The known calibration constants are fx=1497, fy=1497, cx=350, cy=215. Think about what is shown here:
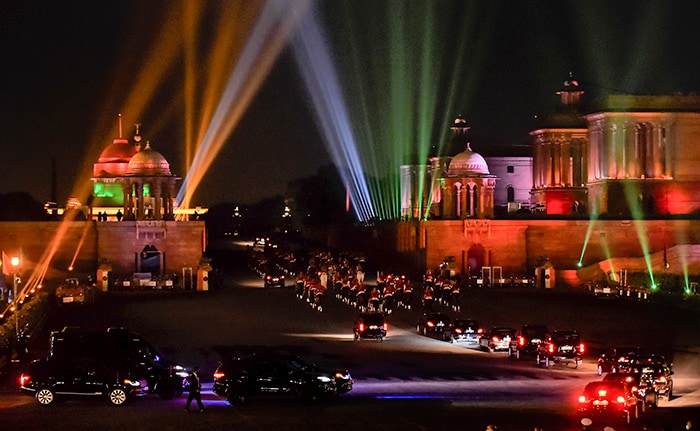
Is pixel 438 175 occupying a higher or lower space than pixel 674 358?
higher

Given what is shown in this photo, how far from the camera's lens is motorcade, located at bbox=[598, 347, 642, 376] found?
40.2 metres

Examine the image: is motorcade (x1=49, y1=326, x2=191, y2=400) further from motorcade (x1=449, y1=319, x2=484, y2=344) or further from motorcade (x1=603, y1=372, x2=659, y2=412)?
motorcade (x1=449, y1=319, x2=484, y2=344)

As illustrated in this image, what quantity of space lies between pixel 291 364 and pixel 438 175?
95.0 metres

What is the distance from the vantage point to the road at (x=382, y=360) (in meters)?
33.3

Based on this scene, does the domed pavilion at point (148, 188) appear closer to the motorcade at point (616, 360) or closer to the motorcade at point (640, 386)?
the motorcade at point (616, 360)

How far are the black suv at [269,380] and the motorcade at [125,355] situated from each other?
4.69 feet

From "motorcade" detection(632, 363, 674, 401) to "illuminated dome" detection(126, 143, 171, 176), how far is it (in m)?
72.3

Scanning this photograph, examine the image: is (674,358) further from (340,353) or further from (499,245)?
(499,245)

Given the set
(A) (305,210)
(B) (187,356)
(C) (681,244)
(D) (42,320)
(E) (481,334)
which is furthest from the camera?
(A) (305,210)

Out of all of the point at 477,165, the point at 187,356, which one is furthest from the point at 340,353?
the point at 477,165

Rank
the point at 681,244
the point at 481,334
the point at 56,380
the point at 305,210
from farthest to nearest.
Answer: the point at 305,210 < the point at 681,244 < the point at 481,334 < the point at 56,380

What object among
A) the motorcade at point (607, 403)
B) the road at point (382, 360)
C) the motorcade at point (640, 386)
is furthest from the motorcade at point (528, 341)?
the motorcade at point (607, 403)

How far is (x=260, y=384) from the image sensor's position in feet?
122

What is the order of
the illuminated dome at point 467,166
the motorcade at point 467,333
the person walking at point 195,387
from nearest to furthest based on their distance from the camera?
the person walking at point 195,387 → the motorcade at point 467,333 → the illuminated dome at point 467,166
